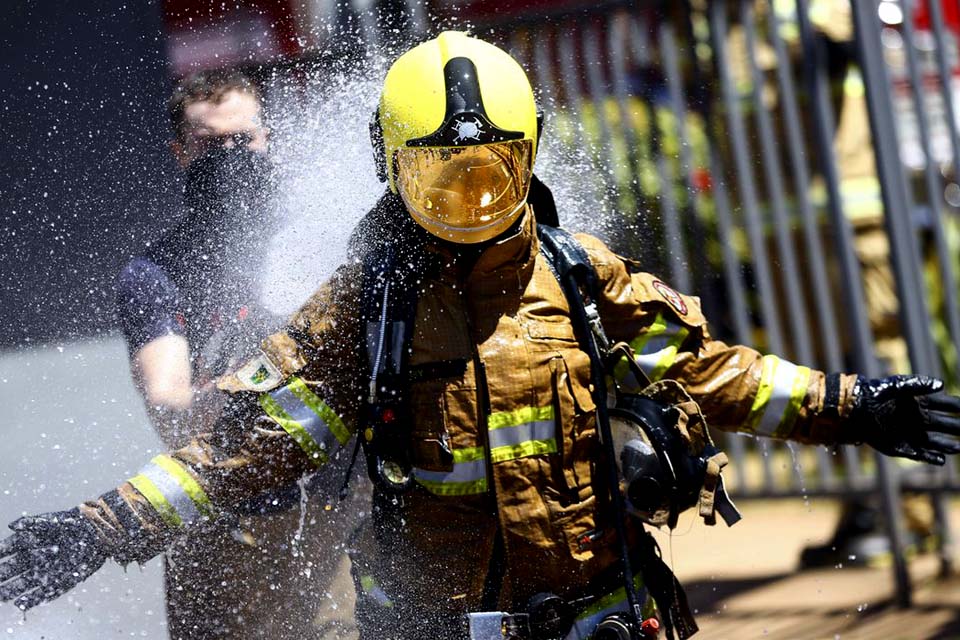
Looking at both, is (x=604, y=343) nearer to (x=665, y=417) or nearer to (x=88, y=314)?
(x=665, y=417)

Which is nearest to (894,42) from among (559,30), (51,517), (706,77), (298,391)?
(706,77)

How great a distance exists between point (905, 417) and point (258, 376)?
155cm

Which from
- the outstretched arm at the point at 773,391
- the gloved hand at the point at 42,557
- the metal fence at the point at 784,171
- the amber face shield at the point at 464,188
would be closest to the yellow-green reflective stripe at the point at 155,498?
the gloved hand at the point at 42,557

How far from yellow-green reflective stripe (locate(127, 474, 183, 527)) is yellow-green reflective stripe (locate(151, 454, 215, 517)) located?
47 mm

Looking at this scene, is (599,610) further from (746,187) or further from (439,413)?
(746,187)

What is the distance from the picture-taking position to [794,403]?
3.21m

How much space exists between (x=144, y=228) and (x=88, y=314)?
34 cm

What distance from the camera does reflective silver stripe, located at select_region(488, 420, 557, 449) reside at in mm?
2896

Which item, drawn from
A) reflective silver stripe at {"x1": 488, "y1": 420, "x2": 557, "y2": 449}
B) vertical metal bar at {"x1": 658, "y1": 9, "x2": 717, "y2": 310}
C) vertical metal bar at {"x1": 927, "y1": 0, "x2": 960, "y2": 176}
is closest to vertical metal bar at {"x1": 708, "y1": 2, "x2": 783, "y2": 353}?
vertical metal bar at {"x1": 658, "y1": 9, "x2": 717, "y2": 310}

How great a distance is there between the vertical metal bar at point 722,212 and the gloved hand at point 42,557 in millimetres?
3646

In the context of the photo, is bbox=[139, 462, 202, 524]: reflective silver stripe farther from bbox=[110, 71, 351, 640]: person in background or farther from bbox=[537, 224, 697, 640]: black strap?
bbox=[537, 224, 697, 640]: black strap

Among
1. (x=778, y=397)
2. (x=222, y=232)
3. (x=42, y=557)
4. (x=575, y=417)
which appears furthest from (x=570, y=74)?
(x=42, y=557)

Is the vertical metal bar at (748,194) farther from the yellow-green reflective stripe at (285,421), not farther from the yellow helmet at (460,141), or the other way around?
the yellow-green reflective stripe at (285,421)

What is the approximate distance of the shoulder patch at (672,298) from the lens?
3.18 meters
